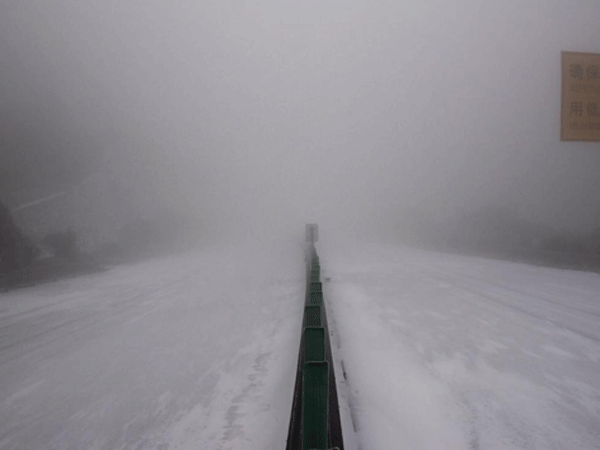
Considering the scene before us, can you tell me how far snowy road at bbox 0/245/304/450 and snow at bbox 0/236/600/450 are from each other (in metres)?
0.02

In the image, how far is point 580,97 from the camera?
7.87 meters

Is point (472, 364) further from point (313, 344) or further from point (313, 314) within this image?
point (313, 344)

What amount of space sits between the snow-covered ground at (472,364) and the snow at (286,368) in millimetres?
18

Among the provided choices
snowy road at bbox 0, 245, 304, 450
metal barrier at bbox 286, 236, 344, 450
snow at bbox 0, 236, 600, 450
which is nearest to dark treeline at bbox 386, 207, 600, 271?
snow at bbox 0, 236, 600, 450

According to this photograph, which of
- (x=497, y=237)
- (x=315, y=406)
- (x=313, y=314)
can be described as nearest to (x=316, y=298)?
(x=313, y=314)

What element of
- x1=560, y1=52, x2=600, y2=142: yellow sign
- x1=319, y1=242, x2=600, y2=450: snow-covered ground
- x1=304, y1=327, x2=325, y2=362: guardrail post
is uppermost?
x1=560, y1=52, x2=600, y2=142: yellow sign

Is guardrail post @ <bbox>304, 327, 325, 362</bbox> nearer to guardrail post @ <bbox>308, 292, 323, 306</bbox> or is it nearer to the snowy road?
the snowy road

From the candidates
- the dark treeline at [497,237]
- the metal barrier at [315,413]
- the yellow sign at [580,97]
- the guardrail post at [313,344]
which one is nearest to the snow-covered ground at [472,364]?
the metal barrier at [315,413]

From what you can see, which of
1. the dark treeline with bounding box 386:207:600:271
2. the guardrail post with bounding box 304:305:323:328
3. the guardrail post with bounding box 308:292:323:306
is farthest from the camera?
the dark treeline with bounding box 386:207:600:271

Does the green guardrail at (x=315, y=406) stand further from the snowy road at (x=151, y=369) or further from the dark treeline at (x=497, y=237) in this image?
the dark treeline at (x=497, y=237)

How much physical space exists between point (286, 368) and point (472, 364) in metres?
2.30

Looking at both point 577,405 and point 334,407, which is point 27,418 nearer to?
point 334,407

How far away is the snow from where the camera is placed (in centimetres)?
293

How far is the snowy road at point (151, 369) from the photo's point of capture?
2992 mm
